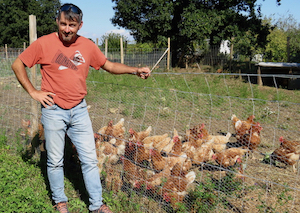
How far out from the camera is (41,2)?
1534 inches

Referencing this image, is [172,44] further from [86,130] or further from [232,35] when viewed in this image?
[86,130]

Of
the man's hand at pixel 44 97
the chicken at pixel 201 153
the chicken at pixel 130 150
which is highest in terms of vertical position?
the man's hand at pixel 44 97

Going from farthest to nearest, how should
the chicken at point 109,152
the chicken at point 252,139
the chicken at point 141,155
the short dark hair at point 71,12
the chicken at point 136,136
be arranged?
the chicken at point 252,139
the chicken at point 136,136
the chicken at point 109,152
the chicken at point 141,155
the short dark hair at point 71,12

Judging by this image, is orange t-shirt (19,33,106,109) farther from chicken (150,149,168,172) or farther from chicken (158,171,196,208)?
chicken (158,171,196,208)

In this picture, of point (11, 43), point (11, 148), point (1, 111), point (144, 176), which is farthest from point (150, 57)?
point (11, 43)

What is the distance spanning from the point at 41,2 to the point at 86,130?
1665 inches

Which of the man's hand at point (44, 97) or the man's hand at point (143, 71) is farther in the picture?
the man's hand at point (143, 71)

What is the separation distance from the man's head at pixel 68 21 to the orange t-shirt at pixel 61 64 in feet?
0.33

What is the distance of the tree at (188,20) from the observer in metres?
14.0

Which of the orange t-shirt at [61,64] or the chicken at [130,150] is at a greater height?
the orange t-shirt at [61,64]

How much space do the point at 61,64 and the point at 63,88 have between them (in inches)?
7.4

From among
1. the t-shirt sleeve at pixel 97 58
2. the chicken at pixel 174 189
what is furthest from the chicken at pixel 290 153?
the t-shirt sleeve at pixel 97 58

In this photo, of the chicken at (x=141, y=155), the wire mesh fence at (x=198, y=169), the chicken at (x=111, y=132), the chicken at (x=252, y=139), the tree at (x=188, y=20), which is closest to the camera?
the wire mesh fence at (x=198, y=169)

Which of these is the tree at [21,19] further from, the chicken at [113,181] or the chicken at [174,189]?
the chicken at [174,189]
